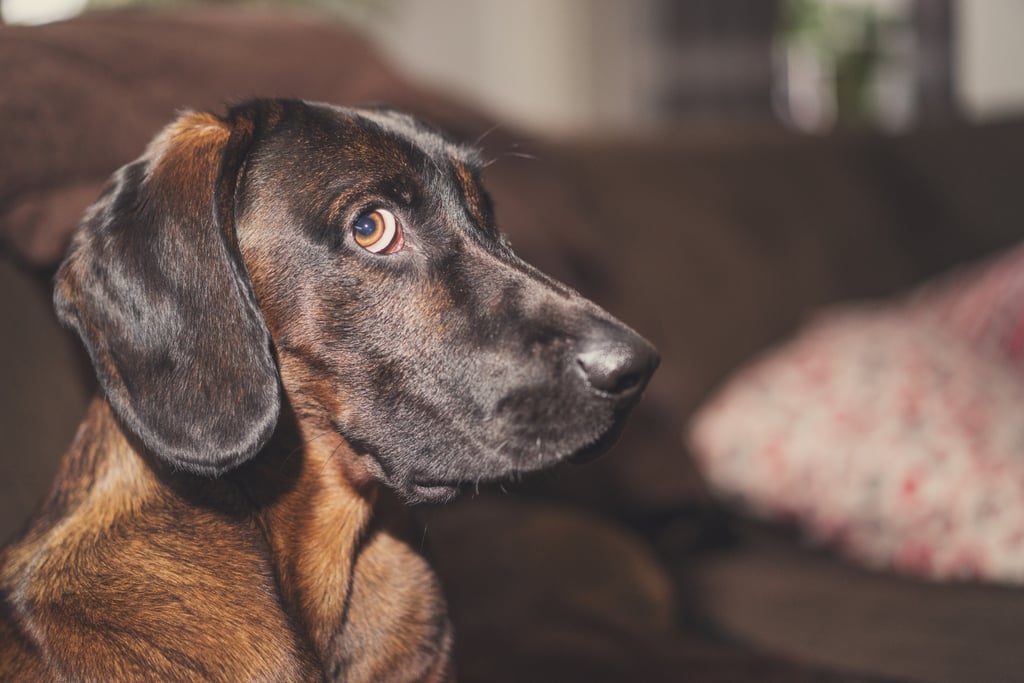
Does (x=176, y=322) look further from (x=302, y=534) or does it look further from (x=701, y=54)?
(x=701, y=54)

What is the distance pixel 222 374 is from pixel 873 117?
6261 mm

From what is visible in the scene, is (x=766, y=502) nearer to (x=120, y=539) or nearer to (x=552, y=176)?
(x=552, y=176)

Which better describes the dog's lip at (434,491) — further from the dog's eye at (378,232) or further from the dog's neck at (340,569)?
the dog's eye at (378,232)

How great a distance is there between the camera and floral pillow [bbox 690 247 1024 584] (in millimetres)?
1951

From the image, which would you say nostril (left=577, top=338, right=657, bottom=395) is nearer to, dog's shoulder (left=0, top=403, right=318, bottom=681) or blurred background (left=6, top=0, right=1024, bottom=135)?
dog's shoulder (left=0, top=403, right=318, bottom=681)

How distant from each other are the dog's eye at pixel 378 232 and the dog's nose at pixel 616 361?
1.05 feet

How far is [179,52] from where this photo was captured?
1.99 metres

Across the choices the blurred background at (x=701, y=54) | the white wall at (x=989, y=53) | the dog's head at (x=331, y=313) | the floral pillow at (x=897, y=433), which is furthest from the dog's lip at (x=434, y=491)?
the white wall at (x=989, y=53)

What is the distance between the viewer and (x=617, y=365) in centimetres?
119

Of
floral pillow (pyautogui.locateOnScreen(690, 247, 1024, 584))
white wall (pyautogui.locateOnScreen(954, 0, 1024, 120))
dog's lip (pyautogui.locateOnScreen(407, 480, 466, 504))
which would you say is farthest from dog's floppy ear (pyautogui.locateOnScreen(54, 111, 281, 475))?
white wall (pyautogui.locateOnScreen(954, 0, 1024, 120))

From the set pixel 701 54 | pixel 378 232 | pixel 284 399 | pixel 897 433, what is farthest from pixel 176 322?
pixel 701 54

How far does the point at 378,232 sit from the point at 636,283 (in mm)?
1452

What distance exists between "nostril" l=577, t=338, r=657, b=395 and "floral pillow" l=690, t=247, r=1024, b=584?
1.07 m

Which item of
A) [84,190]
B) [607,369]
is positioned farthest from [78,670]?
[84,190]
